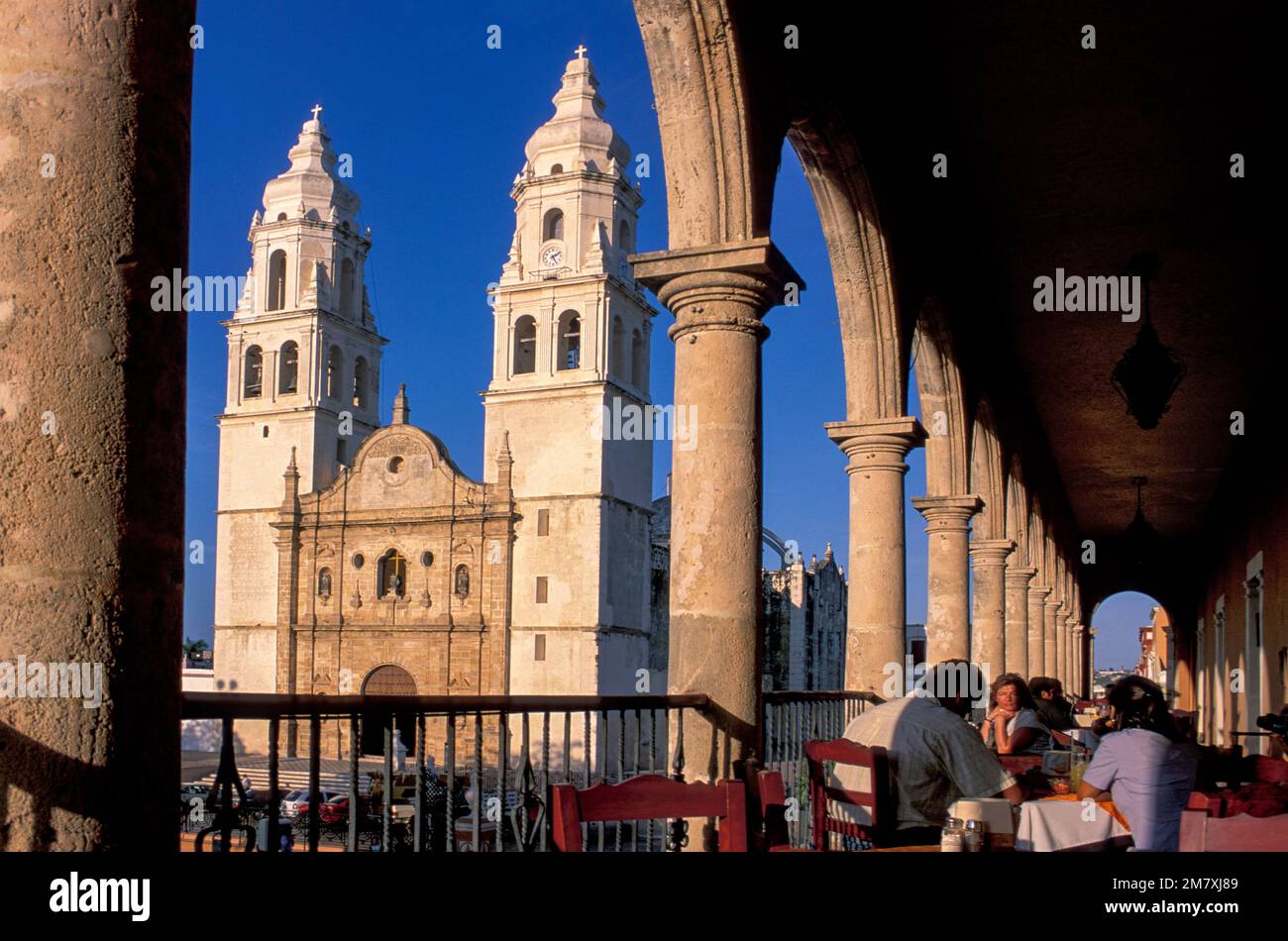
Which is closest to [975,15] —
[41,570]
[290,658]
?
[41,570]

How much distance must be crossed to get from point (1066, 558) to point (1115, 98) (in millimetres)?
17033

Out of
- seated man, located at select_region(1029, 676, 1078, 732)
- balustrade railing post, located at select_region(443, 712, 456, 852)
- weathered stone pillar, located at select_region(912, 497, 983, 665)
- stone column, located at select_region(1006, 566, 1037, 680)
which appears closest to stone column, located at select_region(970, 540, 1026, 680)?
stone column, located at select_region(1006, 566, 1037, 680)

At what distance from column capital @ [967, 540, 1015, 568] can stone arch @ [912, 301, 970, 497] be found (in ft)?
9.29

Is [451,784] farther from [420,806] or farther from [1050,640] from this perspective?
[1050,640]

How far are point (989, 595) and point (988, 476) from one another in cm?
131

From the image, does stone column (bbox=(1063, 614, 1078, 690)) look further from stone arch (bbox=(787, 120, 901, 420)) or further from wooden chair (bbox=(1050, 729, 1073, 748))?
stone arch (bbox=(787, 120, 901, 420))

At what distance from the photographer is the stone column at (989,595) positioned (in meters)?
13.3

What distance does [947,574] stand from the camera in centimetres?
1061

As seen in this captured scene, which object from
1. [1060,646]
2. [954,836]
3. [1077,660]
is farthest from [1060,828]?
[1077,660]

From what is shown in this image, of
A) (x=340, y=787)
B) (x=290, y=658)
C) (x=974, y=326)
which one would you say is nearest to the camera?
(x=974, y=326)

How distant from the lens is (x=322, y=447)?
46906 mm

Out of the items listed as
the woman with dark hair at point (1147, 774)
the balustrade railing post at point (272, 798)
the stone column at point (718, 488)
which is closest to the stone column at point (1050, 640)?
the stone column at point (718, 488)

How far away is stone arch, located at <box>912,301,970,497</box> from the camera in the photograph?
1032cm
